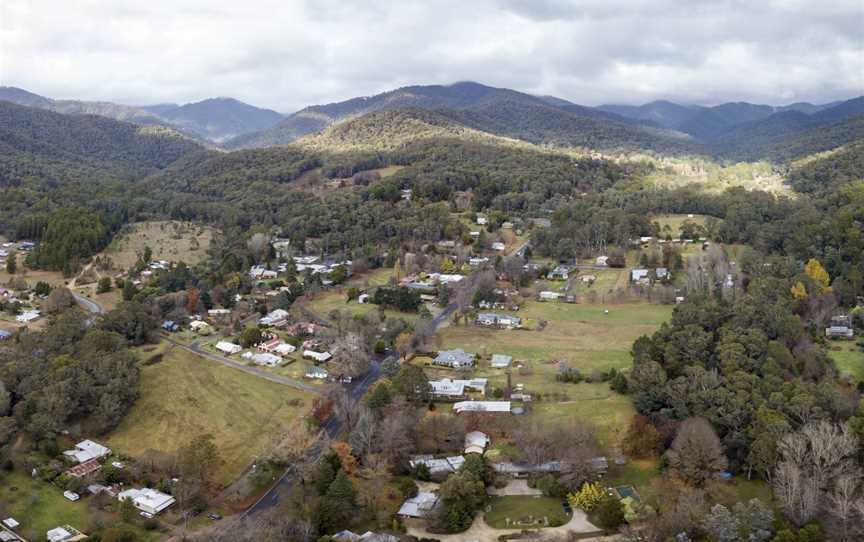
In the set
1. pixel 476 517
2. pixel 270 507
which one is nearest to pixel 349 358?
pixel 270 507

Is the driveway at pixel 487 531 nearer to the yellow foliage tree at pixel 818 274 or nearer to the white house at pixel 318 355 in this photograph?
the white house at pixel 318 355

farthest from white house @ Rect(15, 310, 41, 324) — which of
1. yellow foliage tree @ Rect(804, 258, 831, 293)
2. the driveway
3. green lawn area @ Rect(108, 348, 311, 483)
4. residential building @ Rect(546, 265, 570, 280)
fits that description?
yellow foliage tree @ Rect(804, 258, 831, 293)

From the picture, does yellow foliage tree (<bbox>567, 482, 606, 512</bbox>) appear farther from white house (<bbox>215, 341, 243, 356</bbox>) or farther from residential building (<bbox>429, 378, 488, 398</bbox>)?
white house (<bbox>215, 341, 243, 356</bbox>)

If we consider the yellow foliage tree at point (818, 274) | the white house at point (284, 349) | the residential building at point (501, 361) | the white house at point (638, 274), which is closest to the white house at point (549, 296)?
the white house at point (638, 274)

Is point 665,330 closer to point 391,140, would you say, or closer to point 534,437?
point 534,437

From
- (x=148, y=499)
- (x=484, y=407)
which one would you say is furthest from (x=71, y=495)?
(x=484, y=407)

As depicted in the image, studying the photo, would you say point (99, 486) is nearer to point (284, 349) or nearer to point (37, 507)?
point (37, 507)
